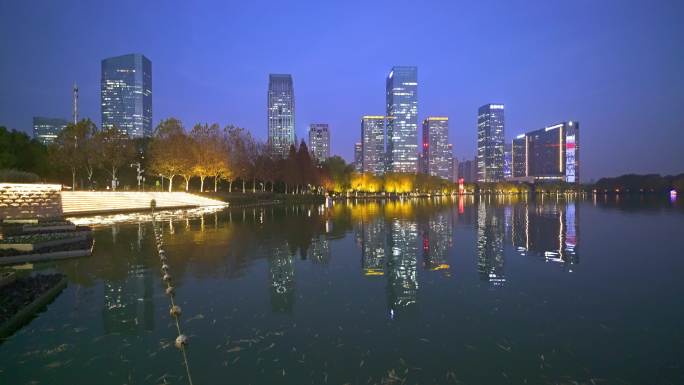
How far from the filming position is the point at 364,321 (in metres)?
7.92

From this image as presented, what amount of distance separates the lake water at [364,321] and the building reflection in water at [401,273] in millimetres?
64

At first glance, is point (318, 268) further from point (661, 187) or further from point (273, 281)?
point (661, 187)

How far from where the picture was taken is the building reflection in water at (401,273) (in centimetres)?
906

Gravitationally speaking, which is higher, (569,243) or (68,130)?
(68,130)

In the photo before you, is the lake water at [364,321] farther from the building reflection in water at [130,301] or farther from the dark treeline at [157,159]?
the dark treeline at [157,159]

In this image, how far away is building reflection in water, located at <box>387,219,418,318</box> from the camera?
9.06 m

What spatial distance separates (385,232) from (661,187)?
225162 mm

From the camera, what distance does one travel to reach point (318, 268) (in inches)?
506

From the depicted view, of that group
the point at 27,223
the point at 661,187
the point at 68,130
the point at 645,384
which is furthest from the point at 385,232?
the point at 661,187

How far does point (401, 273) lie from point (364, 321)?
4.25 metres

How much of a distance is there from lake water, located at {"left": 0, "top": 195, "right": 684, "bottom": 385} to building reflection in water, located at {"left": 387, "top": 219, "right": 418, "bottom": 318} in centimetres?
6

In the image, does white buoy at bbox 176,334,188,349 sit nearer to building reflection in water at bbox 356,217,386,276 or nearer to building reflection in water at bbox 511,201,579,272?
building reflection in water at bbox 356,217,386,276

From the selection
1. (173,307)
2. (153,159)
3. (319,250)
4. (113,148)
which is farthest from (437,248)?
(153,159)

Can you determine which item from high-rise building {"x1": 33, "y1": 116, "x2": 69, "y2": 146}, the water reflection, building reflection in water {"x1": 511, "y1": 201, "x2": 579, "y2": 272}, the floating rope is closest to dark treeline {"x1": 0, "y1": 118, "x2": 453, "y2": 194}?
the water reflection
